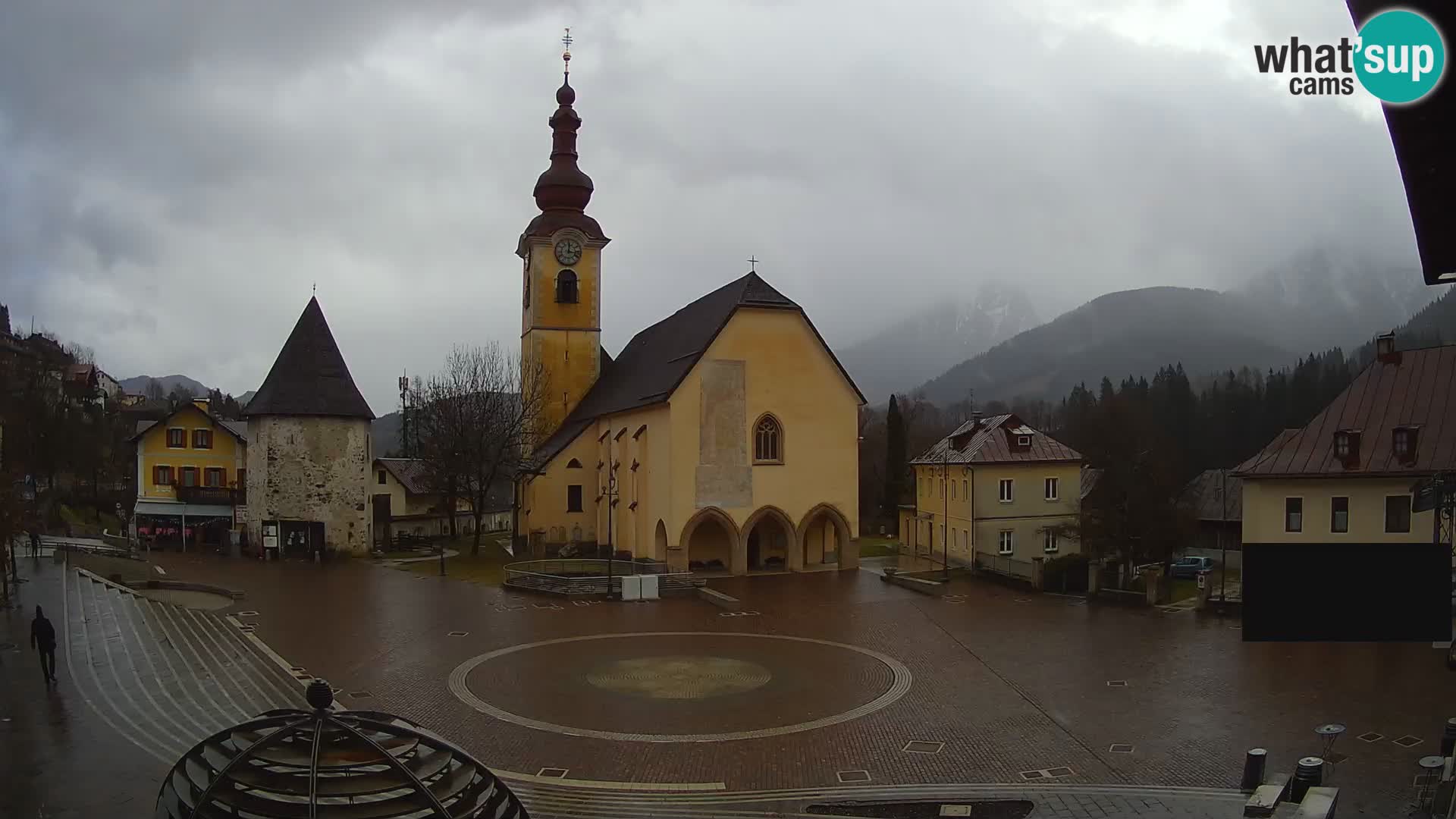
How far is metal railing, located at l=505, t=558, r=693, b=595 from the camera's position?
30.5m

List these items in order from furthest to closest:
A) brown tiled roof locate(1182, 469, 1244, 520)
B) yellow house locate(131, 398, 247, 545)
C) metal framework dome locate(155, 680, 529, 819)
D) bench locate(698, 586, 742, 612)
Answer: brown tiled roof locate(1182, 469, 1244, 520)
yellow house locate(131, 398, 247, 545)
bench locate(698, 586, 742, 612)
metal framework dome locate(155, 680, 529, 819)

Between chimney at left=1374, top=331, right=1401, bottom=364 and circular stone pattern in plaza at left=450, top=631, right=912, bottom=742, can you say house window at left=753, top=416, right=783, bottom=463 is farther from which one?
chimney at left=1374, top=331, right=1401, bottom=364

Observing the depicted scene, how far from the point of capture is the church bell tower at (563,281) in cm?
4947

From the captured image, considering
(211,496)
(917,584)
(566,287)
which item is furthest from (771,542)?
(211,496)

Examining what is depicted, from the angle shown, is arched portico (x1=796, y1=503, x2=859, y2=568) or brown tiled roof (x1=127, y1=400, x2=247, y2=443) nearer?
arched portico (x1=796, y1=503, x2=859, y2=568)

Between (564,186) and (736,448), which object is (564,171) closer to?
(564,186)

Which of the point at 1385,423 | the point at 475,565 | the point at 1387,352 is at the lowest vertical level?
the point at 475,565

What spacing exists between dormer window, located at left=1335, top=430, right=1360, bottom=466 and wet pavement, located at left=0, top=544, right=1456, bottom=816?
7757mm

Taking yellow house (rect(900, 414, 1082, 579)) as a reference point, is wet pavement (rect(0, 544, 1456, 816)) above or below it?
below

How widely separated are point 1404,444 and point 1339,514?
2.67m

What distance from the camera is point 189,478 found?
47.8 m

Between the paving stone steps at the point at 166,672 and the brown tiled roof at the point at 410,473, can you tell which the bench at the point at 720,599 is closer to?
the paving stone steps at the point at 166,672

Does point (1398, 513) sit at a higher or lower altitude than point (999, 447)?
lower

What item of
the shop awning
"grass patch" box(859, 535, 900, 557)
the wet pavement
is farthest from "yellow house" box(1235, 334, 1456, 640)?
the shop awning
